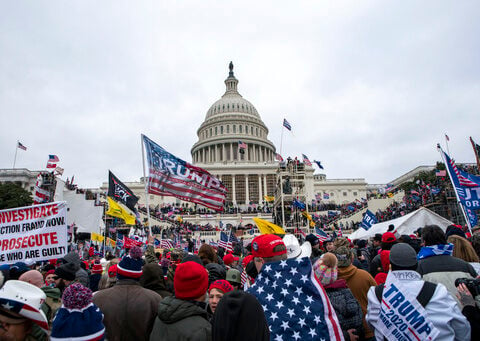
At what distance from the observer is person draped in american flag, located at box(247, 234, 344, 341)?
312 cm

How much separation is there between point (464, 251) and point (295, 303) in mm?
2638

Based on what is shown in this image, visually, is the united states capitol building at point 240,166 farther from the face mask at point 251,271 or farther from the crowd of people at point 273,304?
the crowd of people at point 273,304

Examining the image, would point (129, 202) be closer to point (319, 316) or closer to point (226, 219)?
point (319, 316)

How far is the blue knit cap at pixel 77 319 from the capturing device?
8.18 feet

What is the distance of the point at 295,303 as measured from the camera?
126 inches

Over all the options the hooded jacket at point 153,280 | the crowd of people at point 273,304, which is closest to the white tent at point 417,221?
the crowd of people at point 273,304

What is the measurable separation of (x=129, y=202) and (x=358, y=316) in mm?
10751

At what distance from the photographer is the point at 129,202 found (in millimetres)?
13055

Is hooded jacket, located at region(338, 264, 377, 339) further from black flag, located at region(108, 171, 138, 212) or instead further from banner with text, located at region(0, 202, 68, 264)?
black flag, located at region(108, 171, 138, 212)

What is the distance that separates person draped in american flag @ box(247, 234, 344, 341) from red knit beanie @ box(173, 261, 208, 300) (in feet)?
1.82

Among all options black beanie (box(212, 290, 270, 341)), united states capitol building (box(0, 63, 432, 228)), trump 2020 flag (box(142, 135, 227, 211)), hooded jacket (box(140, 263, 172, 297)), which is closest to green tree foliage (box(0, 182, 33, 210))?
united states capitol building (box(0, 63, 432, 228))

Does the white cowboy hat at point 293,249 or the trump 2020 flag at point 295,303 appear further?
the white cowboy hat at point 293,249

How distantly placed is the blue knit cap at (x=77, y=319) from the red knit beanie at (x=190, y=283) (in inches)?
28.6

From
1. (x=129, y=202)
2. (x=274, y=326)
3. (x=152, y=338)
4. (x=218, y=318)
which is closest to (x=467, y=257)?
(x=274, y=326)
